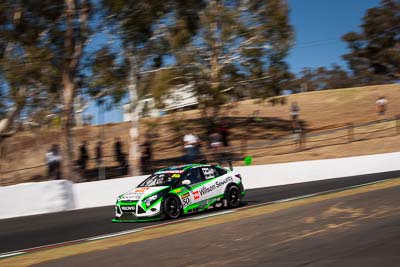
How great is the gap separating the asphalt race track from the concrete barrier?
54cm

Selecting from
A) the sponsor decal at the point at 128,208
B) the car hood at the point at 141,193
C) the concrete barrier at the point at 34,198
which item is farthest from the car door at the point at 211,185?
the concrete barrier at the point at 34,198

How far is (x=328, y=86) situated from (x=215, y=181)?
89600 millimetres

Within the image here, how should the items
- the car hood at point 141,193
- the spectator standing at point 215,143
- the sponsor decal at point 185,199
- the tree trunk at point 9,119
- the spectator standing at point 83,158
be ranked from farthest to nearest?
the spectator standing at point 215,143 < the spectator standing at point 83,158 < the tree trunk at point 9,119 < the sponsor decal at point 185,199 < the car hood at point 141,193

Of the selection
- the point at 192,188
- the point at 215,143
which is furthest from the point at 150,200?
the point at 215,143

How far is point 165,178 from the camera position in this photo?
1439 centimetres

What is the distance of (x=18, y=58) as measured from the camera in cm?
2402

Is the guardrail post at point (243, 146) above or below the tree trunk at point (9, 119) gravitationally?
below

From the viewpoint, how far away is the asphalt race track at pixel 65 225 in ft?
39.8

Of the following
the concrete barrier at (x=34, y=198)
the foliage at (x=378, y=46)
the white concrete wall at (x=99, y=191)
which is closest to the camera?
the concrete barrier at (x=34, y=198)

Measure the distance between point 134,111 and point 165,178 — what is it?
12.6 metres

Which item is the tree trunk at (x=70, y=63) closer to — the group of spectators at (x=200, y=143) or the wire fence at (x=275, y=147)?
the group of spectators at (x=200, y=143)

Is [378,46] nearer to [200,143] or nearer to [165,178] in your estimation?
[200,143]

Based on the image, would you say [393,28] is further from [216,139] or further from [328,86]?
[216,139]

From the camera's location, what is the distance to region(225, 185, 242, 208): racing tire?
15.4 metres
